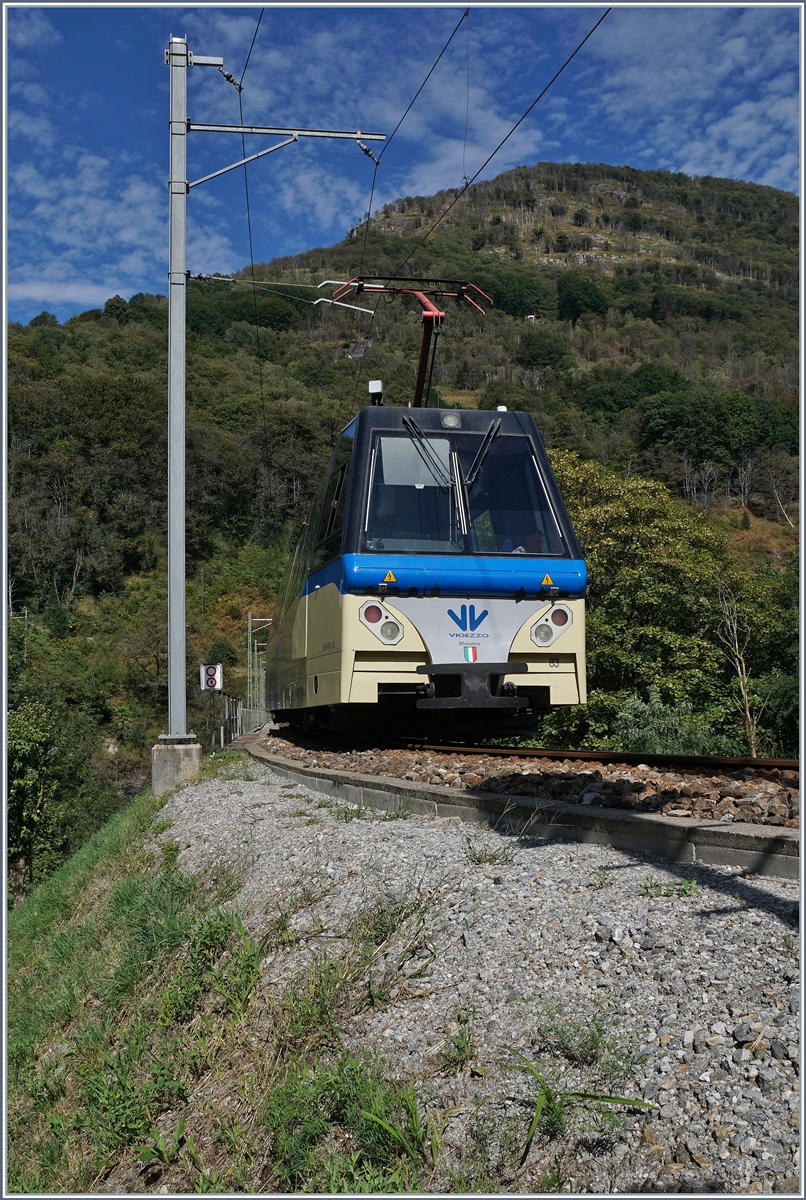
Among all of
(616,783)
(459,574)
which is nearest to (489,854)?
(616,783)

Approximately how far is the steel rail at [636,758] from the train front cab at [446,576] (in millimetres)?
474

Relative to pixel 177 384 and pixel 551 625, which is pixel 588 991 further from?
pixel 177 384

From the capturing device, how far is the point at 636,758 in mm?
8172

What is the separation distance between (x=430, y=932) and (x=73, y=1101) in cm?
180

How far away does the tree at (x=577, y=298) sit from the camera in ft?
331

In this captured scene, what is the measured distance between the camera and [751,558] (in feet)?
155

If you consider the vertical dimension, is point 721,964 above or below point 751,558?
below

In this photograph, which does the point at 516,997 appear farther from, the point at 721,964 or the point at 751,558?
the point at 751,558

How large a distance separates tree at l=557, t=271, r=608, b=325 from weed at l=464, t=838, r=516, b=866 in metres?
101

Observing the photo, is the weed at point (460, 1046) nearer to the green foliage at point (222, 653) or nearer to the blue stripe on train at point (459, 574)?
the blue stripe on train at point (459, 574)

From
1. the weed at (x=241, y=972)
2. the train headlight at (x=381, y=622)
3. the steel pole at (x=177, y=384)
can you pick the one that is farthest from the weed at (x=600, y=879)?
the steel pole at (x=177, y=384)

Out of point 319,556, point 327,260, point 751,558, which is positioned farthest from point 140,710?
point 327,260

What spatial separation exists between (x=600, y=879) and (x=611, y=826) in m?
0.82

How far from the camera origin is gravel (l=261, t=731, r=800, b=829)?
543cm
